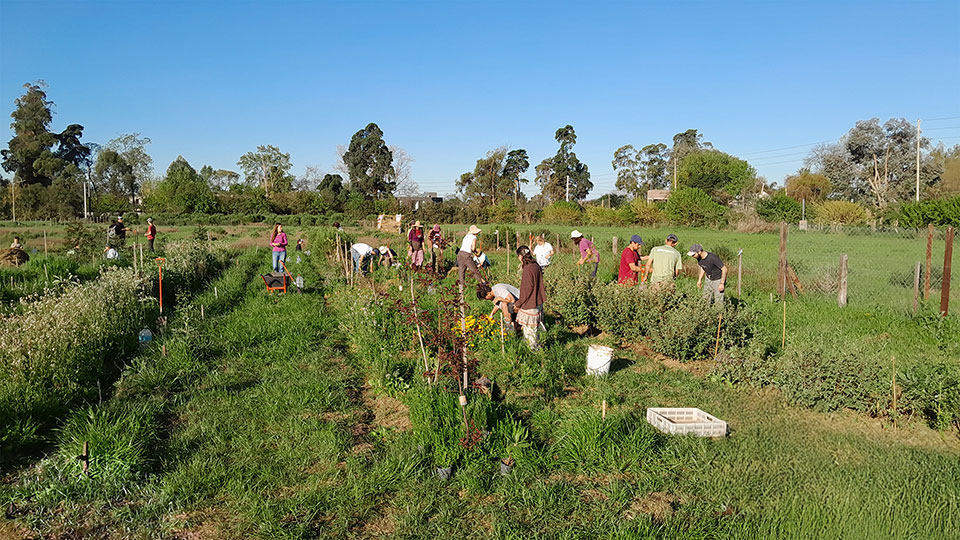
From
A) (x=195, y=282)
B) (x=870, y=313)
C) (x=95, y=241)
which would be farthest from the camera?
(x=95, y=241)

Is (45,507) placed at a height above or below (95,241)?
below

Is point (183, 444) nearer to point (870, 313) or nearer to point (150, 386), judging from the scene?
point (150, 386)

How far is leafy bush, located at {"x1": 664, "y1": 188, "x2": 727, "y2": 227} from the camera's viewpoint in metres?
39.3

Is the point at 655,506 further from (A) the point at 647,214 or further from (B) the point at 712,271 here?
(A) the point at 647,214

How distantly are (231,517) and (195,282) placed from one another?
390 inches

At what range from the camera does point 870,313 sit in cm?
942

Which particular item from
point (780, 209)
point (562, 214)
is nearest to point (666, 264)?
point (780, 209)

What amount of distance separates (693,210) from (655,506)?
3878 cm

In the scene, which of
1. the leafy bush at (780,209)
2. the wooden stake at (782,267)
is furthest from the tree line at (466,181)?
the wooden stake at (782,267)

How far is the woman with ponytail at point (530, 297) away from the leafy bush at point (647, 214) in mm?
35885

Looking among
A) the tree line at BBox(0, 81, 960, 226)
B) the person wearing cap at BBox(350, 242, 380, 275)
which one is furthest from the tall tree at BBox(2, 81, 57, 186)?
the person wearing cap at BBox(350, 242, 380, 275)

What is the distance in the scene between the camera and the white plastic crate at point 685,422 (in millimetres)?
4898

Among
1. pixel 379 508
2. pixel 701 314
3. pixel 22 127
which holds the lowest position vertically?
pixel 379 508

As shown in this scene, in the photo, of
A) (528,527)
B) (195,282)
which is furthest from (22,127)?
(528,527)
